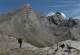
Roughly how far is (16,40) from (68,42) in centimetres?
1016

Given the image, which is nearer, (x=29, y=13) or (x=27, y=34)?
(x=27, y=34)

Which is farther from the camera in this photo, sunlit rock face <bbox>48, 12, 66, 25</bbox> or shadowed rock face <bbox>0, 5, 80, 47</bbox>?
sunlit rock face <bbox>48, 12, 66, 25</bbox>

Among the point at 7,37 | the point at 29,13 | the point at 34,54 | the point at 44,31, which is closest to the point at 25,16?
the point at 29,13

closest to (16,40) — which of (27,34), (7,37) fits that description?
(7,37)

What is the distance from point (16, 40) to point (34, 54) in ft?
29.4

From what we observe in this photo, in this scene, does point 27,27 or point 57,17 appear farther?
point 57,17

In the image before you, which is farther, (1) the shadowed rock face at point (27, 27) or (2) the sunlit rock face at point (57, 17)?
(2) the sunlit rock face at point (57, 17)

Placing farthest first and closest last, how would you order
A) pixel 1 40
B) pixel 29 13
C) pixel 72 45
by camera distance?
pixel 29 13
pixel 1 40
pixel 72 45

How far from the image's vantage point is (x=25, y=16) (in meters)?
40.2

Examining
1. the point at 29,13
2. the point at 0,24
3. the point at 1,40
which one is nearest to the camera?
the point at 1,40

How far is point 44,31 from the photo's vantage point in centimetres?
4172

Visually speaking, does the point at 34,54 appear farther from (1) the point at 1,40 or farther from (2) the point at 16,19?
(2) the point at 16,19

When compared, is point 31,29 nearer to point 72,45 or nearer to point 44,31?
point 44,31

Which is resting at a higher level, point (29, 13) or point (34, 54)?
point (29, 13)
